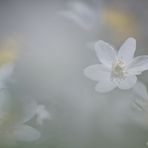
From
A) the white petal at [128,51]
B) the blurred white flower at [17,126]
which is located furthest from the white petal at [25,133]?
the white petal at [128,51]

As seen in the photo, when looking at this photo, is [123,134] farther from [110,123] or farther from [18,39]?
[18,39]

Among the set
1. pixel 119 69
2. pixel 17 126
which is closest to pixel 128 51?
pixel 119 69

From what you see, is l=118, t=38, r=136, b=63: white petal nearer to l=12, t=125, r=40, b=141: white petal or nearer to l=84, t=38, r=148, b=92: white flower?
l=84, t=38, r=148, b=92: white flower

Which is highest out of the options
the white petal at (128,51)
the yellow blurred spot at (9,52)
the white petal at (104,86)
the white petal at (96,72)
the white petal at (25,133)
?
the yellow blurred spot at (9,52)

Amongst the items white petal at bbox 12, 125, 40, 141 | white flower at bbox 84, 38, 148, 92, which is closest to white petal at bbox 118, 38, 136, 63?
white flower at bbox 84, 38, 148, 92

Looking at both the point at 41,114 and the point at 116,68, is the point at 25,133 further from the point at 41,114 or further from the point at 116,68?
the point at 116,68

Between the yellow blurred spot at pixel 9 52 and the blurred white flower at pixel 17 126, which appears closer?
the blurred white flower at pixel 17 126

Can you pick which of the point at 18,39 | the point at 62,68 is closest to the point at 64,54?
the point at 62,68

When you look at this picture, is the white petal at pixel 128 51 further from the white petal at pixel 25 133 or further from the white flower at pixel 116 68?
the white petal at pixel 25 133
